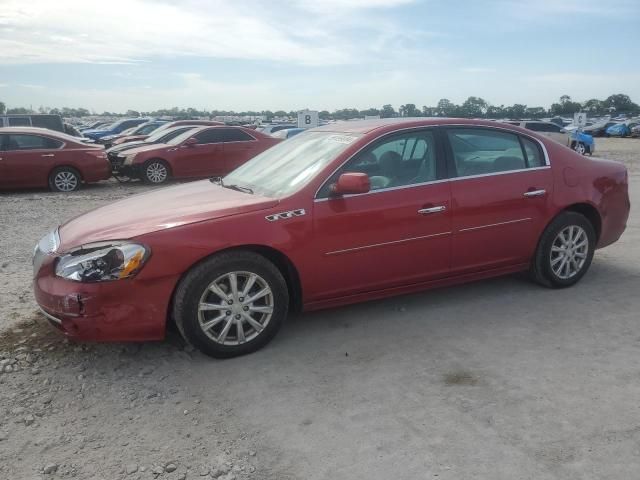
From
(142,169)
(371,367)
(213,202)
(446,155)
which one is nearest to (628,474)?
(371,367)

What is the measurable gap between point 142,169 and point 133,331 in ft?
33.5

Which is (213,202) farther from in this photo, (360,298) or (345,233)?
(360,298)

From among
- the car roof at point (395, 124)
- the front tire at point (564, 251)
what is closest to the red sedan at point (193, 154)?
the car roof at point (395, 124)

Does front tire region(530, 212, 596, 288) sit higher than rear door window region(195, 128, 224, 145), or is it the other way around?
rear door window region(195, 128, 224, 145)

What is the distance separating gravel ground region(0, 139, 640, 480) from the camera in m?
2.79

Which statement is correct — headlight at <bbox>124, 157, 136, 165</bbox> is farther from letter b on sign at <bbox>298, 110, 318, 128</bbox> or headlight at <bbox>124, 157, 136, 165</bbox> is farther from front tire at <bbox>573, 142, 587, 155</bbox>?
front tire at <bbox>573, 142, 587, 155</bbox>

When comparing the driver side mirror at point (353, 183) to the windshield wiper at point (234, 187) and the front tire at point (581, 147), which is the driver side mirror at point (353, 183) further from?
the front tire at point (581, 147)

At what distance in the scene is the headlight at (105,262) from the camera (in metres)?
3.58

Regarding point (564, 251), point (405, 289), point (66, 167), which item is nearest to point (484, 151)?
point (564, 251)

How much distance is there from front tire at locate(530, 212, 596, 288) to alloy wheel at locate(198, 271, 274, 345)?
2617 mm

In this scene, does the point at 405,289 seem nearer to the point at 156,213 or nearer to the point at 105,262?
the point at 156,213

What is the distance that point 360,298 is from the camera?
172 inches

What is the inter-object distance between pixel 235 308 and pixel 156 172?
10.3 meters

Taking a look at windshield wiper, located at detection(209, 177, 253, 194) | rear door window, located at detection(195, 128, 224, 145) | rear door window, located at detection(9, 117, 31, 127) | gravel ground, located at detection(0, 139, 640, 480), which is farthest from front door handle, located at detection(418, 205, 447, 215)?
rear door window, located at detection(9, 117, 31, 127)
